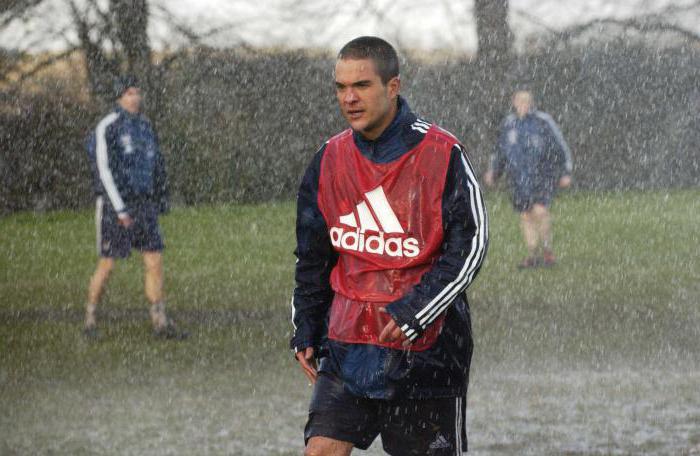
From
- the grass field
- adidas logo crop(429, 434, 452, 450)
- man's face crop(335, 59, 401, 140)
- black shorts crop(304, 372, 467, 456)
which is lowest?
the grass field

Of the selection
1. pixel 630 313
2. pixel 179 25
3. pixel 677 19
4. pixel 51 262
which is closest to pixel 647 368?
pixel 630 313

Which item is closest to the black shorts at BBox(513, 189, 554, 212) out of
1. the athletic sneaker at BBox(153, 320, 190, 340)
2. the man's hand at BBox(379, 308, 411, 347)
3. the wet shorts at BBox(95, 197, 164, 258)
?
the athletic sneaker at BBox(153, 320, 190, 340)

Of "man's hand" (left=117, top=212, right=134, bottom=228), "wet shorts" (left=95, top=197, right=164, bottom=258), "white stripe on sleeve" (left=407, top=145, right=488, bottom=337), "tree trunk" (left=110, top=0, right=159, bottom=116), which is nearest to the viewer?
"white stripe on sleeve" (left=407, top=145, right=488, bottom=337)

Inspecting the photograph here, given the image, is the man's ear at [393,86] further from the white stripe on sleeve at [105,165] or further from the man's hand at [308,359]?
the white stripe on sleeve at [105,165]

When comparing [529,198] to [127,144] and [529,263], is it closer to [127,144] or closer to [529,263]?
[529,263]

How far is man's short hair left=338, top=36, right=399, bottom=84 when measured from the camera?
371 cm

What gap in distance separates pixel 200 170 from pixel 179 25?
2.22 meters

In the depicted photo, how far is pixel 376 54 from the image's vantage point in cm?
372

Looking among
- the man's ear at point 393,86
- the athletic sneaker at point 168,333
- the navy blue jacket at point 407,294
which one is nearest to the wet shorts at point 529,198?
the athletic sneaker at point 168,333

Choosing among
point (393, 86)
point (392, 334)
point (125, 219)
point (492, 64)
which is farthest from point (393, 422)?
point (492, 64)

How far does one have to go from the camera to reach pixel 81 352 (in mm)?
8375

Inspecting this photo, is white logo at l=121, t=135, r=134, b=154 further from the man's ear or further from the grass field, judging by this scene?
the man's ear

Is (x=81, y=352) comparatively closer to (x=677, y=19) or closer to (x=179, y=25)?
(x=179, y=25)

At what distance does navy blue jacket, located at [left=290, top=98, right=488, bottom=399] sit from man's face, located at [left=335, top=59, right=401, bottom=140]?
0.07 m
